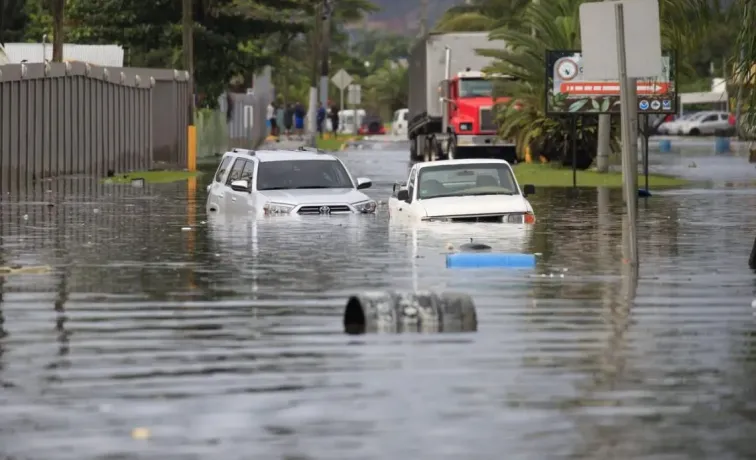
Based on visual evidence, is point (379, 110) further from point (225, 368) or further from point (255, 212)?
point (225, 368)

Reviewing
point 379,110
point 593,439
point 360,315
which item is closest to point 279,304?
point 360,315

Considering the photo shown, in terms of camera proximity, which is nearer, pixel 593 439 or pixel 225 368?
pixel 593 439

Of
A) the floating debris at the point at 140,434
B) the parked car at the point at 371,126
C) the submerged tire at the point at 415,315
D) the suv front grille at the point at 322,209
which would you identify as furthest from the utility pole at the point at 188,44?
the parked car at the point at 371,126

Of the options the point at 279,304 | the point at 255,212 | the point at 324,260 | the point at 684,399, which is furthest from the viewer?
the point at 255,212

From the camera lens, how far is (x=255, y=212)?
28.5 meters

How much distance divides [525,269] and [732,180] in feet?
91.9

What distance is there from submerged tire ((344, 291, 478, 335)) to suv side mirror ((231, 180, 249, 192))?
1425 cm

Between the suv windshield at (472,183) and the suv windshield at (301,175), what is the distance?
2.06 metres

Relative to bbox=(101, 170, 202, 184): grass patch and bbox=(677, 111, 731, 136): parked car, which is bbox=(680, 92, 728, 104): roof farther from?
bbox=(101, 170, 202, 184): grass patch

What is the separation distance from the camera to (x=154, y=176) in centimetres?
4978

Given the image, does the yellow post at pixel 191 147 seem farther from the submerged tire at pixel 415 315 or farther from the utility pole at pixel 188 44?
the submerged tire at pixel 415 315

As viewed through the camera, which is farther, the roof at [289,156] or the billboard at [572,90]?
the billboard at [572,90]

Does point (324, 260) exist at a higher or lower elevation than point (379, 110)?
lower

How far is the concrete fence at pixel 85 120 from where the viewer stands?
42.6 metres
